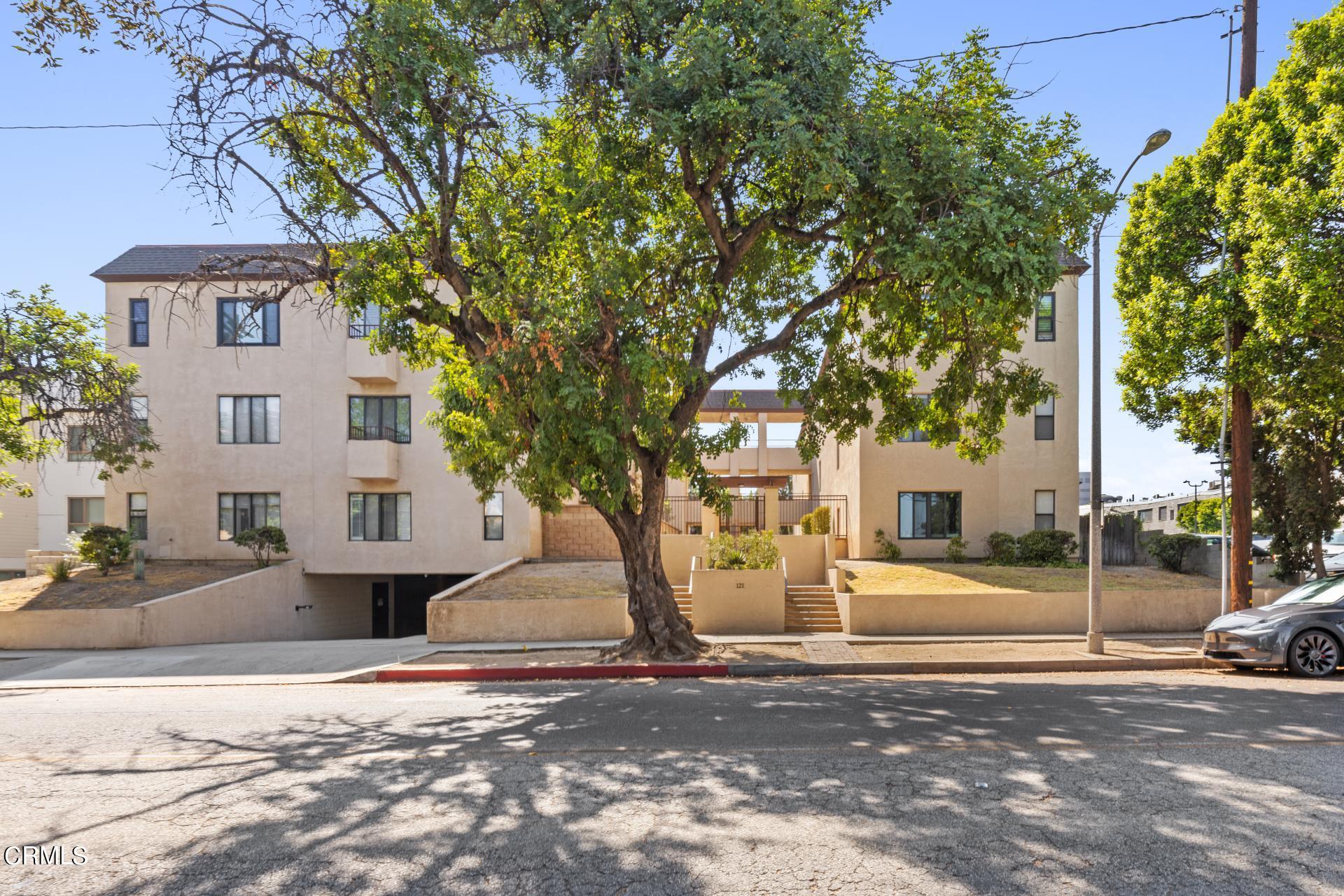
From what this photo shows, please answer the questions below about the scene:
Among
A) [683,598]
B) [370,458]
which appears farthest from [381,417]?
[683,598]

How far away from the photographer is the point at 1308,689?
9375 mm

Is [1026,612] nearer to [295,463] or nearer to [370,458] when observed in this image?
[370,458]

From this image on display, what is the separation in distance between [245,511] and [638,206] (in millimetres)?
18373

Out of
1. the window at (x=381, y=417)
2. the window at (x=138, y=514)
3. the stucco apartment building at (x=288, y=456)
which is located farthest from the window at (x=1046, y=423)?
the window at (x=138, y=514)

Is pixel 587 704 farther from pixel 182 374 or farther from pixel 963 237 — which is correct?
pixel 182 374

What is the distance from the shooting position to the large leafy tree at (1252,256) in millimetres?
11469

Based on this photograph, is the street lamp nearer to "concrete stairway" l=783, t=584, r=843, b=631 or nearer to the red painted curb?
"concrete stairway" l=783, t=584, r=843, b=631

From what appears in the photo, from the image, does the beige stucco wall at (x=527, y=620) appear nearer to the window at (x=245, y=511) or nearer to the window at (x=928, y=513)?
the window at (x=928, y=513)

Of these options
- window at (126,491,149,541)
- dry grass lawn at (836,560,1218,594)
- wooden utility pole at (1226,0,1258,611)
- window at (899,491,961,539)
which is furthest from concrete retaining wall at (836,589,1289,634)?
window at (126,491,149,541)

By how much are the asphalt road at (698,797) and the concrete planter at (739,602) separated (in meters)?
6.63

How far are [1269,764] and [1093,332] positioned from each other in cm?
842

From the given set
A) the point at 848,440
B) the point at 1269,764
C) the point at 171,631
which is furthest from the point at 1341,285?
the point at 171,631

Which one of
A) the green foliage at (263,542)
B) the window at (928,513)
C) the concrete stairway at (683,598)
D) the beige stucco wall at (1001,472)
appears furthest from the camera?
the green foliage at (263,542)

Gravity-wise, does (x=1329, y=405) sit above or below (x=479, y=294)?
below
